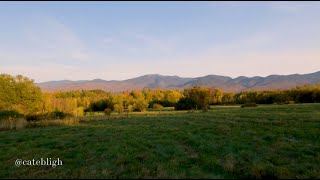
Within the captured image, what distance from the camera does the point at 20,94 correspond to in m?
54.8

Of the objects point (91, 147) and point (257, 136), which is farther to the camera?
point (257, 136)

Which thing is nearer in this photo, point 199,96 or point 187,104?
point 187,104

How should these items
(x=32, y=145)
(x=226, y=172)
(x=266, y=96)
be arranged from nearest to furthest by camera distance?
(x=226, y=172)
(x=32, y=145)
(x=266, y=96)

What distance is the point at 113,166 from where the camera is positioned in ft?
34.3

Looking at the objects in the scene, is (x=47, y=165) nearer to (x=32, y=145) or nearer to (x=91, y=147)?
(x=91, y=147)

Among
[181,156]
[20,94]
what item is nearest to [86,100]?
[20,94]

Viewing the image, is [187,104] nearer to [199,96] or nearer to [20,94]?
[199,96]

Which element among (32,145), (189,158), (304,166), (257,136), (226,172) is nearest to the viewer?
(226,172)

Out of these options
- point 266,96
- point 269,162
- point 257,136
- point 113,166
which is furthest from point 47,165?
point 266,96

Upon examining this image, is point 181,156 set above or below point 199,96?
below

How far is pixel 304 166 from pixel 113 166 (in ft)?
23.4

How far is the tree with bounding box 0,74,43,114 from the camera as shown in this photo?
54.0m

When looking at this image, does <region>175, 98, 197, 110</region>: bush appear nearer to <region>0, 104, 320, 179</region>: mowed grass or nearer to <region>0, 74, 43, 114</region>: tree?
<region>0, 74, 43, 114</region>: tree

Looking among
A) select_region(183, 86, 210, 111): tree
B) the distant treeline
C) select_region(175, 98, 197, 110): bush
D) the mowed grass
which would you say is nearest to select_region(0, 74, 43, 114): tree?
the distant treeline
